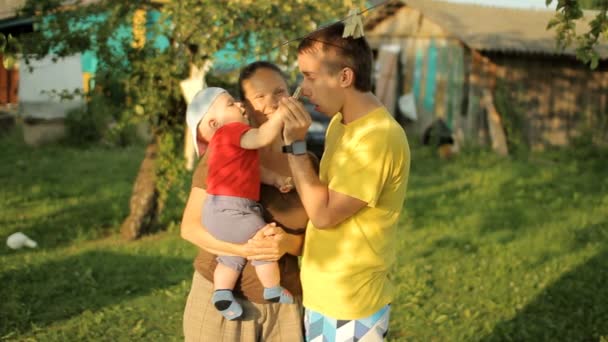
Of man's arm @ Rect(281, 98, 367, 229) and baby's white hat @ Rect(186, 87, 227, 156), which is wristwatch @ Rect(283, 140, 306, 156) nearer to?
man's arm @ Rect(281, 98, 367, 229)

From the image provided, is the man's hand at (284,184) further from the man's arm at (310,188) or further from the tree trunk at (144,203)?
the tree trunk at (144,203)

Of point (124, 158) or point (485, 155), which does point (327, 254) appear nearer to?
point (124, 158)

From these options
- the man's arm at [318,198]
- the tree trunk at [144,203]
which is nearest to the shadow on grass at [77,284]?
the tree trunk at [144,203]

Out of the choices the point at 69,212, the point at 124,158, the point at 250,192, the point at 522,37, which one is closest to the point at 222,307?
the point at 250,192

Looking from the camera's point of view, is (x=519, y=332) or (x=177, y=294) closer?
(x=519, y=332)

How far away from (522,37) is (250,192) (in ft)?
47.6

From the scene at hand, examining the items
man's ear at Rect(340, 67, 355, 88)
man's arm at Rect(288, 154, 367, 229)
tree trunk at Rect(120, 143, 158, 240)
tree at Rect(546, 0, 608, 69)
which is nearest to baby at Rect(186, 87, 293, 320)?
man's arm at Rect(288, 154, 367, 229)

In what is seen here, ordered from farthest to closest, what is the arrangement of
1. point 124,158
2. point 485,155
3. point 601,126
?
point 601,126, point 485,155, point 124,158

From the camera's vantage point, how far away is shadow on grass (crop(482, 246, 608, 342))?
6293 mm

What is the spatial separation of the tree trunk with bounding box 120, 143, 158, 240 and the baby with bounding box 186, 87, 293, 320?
5.83 meters

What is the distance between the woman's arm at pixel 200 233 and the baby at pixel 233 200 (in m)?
0.03

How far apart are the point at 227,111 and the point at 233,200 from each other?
0.37 m

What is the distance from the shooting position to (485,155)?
15.0m

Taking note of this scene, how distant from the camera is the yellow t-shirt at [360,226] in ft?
9.37
